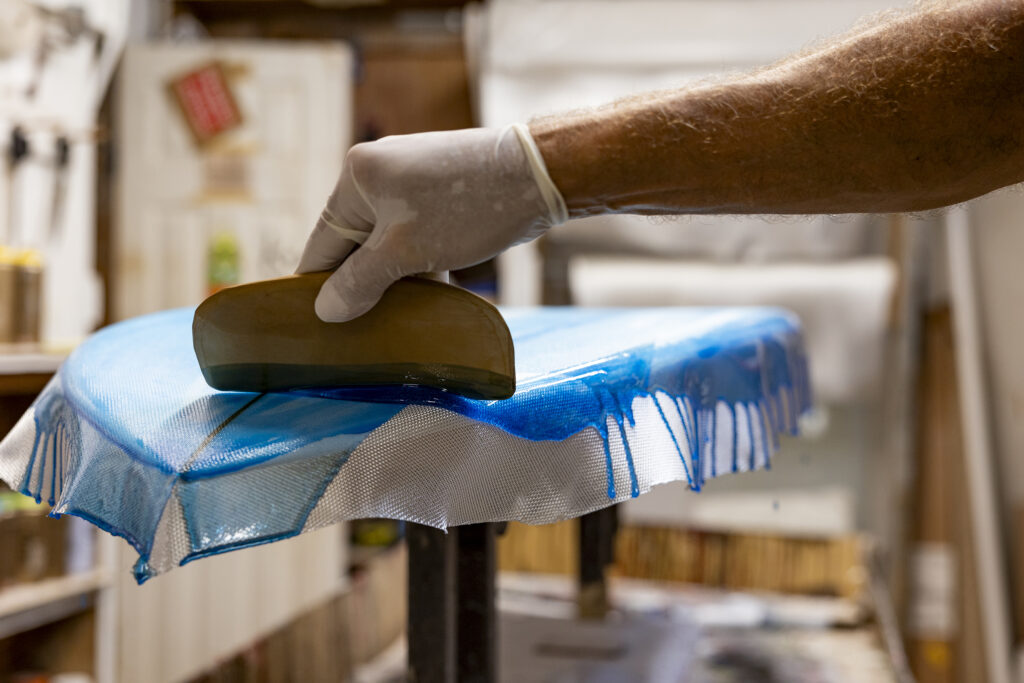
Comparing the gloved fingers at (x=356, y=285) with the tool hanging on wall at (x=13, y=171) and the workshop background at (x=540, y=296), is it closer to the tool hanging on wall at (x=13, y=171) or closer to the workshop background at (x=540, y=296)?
the workshop background at (x=540, y=296)

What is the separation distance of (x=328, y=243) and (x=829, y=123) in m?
0.36

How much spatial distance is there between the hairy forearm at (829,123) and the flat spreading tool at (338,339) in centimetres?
12

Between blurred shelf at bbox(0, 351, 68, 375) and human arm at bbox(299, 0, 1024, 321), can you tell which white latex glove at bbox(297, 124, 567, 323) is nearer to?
human arm at bbox(299, 0, 1024, 321)

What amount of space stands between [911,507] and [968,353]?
0.63 m

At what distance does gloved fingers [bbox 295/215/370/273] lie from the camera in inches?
24.3

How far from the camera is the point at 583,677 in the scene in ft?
4.02

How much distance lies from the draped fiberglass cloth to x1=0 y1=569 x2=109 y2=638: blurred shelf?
1.13 metres

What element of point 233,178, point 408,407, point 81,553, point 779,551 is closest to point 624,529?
point 779,551

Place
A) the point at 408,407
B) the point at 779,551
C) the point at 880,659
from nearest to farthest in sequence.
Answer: the point at 408,407 → the point at 880,659 → the point at 779,551

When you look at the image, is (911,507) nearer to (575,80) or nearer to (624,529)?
(624,529)

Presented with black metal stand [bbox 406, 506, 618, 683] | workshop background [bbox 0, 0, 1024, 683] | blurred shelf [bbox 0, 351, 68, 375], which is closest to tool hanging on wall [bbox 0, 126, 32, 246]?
workshop background [bbox 0, 0, 1024, 683]

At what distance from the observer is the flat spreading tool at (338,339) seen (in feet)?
1.94

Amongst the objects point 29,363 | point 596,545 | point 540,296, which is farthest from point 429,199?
point 540,296

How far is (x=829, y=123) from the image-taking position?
0.59 meters
